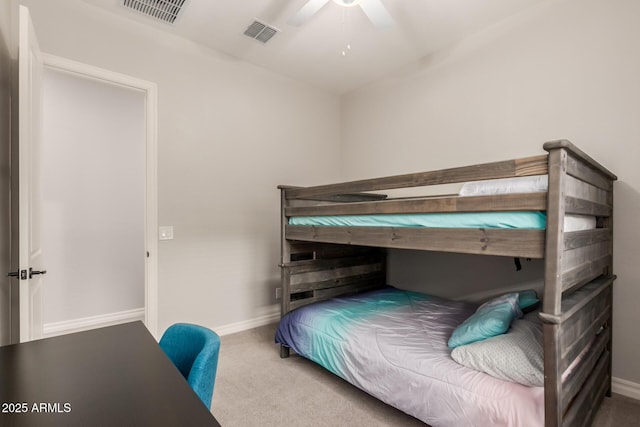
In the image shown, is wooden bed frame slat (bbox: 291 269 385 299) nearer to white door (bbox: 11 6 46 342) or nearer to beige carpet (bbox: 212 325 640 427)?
beige carpet (bbox: 212 325 640 427)

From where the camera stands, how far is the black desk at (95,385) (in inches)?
28.2

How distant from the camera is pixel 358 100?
3703mm

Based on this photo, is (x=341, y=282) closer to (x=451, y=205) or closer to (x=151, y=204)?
(x=451, y=205)

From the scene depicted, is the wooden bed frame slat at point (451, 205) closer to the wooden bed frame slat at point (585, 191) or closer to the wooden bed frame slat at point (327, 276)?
the wooden bed frame slat at point (585, 191)

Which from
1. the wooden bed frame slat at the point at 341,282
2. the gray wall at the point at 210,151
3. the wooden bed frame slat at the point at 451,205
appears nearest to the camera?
the wooden bed frame slat at the point at 451,205

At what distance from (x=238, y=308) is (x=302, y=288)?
85cm

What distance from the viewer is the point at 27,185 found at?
159 centimetres

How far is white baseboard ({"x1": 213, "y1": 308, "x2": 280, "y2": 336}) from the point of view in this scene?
2.97 metres

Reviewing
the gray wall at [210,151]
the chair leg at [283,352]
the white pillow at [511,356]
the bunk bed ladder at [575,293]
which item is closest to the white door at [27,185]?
the gray wall at [210,151]

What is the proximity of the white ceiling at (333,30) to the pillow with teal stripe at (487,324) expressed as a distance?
1.94 metres

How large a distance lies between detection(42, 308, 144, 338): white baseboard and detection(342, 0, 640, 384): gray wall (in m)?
2.92

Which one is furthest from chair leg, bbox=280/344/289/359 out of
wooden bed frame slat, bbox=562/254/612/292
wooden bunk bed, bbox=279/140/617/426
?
wooden bed frame slat, bbox=562/254/612/292

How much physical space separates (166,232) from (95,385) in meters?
1.95

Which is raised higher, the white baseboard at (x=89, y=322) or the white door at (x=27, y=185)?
the white door at (x=27, y=185)
